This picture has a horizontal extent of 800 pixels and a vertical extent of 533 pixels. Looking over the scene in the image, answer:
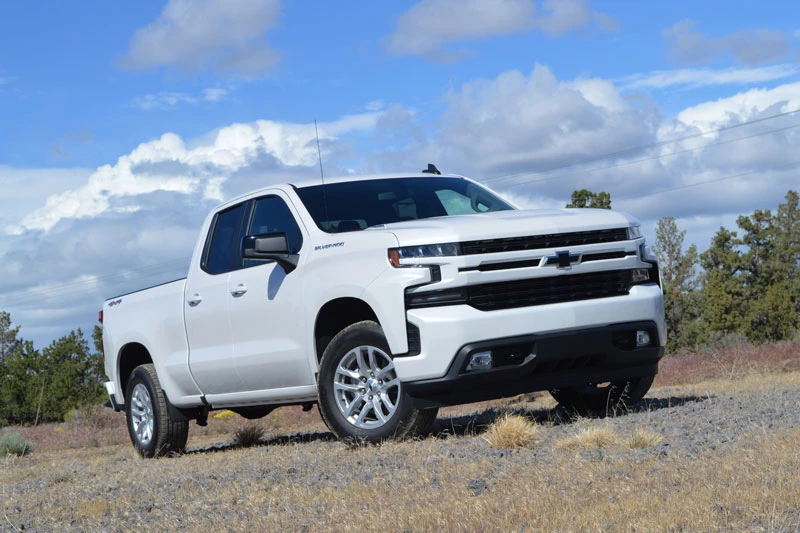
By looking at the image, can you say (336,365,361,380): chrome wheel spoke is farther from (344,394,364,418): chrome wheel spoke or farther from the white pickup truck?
(344,394,364,418): chrome wheel spoke

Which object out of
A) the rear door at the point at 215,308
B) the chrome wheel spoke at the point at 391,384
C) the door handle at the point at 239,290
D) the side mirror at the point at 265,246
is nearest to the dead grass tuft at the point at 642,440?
the chrome wheel spoke at the point at 391,384

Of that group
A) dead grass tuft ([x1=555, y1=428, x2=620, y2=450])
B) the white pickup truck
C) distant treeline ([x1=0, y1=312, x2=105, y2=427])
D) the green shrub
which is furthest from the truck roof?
distant treeline ([x1=0, y1=312, x2=105, y2=427])

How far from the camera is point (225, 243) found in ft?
29.5

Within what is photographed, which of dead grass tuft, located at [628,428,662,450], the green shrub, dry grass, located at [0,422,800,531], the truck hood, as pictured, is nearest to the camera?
dry grass, located at [0,422,800,531]

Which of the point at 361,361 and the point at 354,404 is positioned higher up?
the point at 361,361

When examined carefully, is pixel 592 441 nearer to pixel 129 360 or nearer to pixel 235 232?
pixel 235 232

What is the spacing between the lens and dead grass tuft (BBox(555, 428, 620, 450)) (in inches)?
242

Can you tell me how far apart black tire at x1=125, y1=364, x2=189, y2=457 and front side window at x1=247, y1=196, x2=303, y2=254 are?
79.6 inches

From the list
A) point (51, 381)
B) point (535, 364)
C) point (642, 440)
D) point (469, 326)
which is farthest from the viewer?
point (51, 381)

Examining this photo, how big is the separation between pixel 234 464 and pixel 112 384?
354cm

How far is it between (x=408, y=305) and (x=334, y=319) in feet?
3.25

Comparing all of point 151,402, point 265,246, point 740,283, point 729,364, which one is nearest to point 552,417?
point 265,246

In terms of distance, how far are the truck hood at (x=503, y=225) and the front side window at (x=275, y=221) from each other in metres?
0.82

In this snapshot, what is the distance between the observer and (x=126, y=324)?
1015 cm
